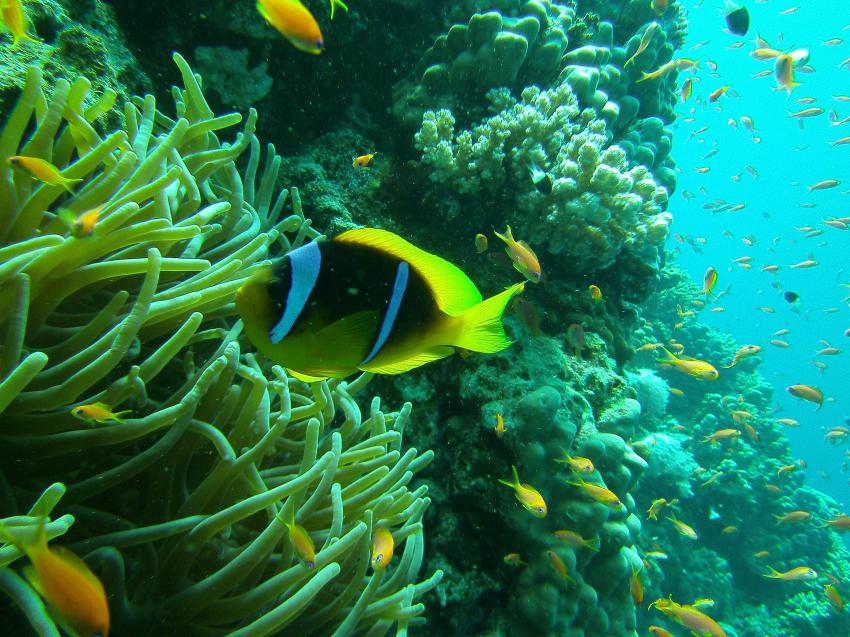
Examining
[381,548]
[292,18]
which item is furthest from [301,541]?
[292,18]

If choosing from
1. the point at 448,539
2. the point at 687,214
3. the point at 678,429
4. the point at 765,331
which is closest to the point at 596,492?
the point at 448,539

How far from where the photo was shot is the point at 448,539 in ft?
10.2

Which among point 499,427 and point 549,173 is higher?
point 549,173

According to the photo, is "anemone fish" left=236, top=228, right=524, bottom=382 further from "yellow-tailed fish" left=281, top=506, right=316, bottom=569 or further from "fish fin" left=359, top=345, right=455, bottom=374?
"yellow-tailed fish" left=281, top=506, right=316, bottom=569

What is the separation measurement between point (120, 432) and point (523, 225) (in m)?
3.87

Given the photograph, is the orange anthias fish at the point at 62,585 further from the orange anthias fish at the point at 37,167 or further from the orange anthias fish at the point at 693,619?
the orange anthias fish at the point at 693,619

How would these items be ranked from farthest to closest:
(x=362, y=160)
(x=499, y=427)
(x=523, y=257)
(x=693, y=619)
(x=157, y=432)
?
1. (x=693, y=619)
2. (x=362, y=160)
3. (x=523, y=257)
4. (x=499, y=427)
5. (x=157, y=432)

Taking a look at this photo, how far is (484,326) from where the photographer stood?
1.09 meters

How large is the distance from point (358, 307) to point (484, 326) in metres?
0.31

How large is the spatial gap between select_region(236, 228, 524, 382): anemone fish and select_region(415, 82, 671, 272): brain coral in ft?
11.0

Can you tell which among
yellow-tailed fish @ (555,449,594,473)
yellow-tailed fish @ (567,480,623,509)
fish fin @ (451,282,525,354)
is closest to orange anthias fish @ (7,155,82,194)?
fish fin @ (451,282,525,354)

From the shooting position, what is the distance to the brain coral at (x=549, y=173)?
13.9 feet

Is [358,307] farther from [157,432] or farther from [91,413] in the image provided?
[157,432]

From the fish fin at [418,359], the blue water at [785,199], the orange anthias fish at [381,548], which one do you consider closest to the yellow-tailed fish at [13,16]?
the fish fin at [418,359]
